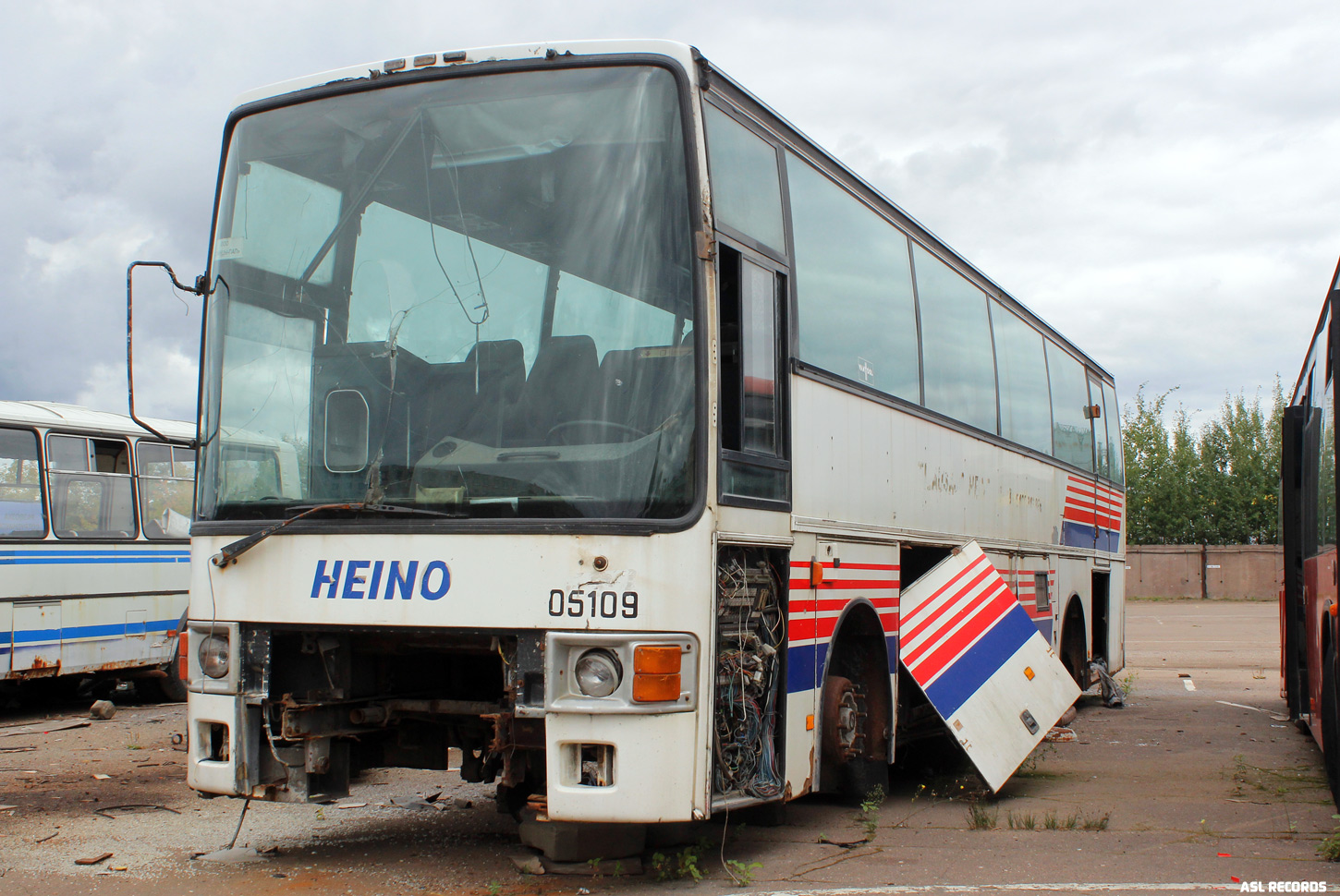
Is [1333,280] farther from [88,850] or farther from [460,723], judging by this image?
[88,850]

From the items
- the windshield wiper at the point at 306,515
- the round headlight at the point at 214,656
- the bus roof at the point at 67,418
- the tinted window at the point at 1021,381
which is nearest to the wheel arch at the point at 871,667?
the windshield wiper at the point at 306,515

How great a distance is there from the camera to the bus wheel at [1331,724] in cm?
712

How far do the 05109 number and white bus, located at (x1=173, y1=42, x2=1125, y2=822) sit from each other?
0.04 feet

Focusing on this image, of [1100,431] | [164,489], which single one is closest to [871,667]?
[1100,431]

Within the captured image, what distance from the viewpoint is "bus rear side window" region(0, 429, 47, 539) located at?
38.2 feet

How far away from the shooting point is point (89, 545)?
1232cm

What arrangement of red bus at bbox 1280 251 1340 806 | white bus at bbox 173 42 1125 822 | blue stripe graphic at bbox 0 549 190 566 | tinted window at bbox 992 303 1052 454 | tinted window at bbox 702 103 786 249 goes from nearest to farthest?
white bus at bbox 173 42 1125 822, tinted window at bbox 702 103 786 249, red bus at bbox 1280 251 1340 806, tinted window at bbox 992 303 1052 454, blue stripe graphic at bbox 0 549 190 566

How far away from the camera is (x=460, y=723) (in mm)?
6004

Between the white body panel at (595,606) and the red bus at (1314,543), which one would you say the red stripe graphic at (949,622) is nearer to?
the red bus at (1314,543)

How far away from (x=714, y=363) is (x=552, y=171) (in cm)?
110

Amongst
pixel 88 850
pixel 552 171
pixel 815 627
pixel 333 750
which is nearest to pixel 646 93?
pixel 552 171

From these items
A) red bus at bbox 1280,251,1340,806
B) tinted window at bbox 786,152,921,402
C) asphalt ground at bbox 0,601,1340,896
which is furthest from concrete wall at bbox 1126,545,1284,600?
tinted window at bbox 786,152,921,402

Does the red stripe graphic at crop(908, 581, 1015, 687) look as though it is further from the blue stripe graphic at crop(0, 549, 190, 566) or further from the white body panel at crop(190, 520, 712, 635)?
the blue stripe graphic at crop(0, 549, 190, 566)

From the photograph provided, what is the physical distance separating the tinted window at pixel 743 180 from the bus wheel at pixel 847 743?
237cm
